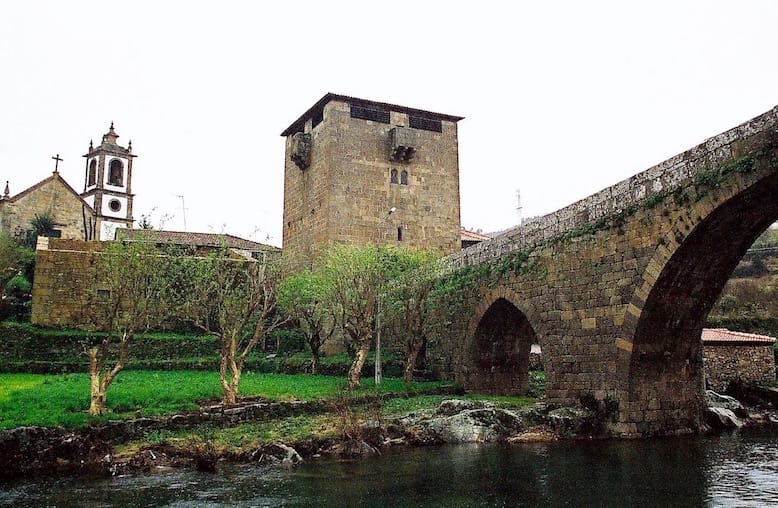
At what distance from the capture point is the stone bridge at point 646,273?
48.1ft

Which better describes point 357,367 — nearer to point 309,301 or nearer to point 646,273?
point 309,301

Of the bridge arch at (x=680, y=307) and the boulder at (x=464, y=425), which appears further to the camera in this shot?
the boulder at (x=464, y=425)

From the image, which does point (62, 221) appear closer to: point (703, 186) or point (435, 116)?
point (435, 116)

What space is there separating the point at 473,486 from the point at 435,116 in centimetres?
2959

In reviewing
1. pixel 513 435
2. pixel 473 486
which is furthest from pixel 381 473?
pixel 513 435

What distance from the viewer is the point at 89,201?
2287 inches

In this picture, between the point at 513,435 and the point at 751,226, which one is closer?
the point at 751,226

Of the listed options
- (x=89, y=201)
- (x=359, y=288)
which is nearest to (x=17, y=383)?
(x=359, y=288)

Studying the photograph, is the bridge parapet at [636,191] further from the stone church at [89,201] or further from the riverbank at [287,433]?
the stone church at [89,201]

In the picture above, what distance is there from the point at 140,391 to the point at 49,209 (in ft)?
117

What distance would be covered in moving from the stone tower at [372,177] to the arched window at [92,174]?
27583 millimetres

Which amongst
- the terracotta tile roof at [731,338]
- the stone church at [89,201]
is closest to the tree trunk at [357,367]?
the terracotta tile roof at [731,338]

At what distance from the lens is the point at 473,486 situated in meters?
11.8

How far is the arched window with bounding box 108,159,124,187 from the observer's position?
193 ft
